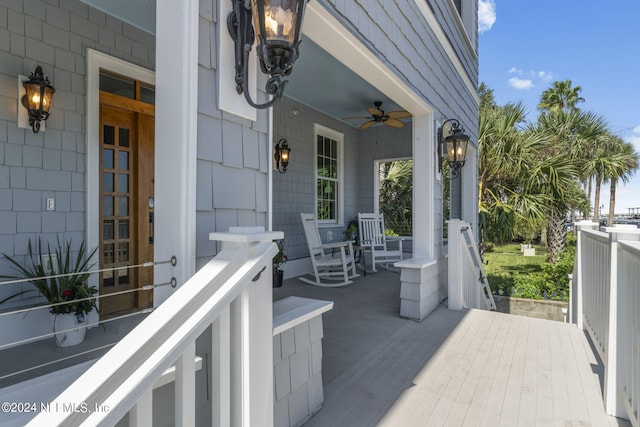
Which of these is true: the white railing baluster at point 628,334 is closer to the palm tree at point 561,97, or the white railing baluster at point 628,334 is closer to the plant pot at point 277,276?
the plant pot at point 277,276

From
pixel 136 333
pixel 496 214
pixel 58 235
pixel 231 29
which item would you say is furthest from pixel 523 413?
pixel 496 214

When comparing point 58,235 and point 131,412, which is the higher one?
point 58,235

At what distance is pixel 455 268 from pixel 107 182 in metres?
3.47

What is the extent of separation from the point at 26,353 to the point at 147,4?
2.64 meters

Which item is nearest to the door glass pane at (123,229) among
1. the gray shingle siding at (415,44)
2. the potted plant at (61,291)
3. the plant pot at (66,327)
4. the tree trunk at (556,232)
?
the potted plant at (61,291)

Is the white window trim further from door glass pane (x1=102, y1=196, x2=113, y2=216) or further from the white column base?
door glass pane (x1=102, y1=196, x2=113, y2=216)

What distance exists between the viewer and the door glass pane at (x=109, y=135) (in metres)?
3.14

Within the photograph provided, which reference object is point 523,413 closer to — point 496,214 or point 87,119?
point 87,119

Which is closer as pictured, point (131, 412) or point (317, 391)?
point (131, 412)

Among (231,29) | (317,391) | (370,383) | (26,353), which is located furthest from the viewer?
(26,353)

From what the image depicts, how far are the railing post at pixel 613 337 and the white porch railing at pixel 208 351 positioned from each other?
5.92 feet

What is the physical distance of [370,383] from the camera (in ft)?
7.16

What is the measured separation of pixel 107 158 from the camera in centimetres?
315

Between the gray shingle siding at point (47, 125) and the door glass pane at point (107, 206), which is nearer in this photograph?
the gray shingle siding at point (47, 125)
